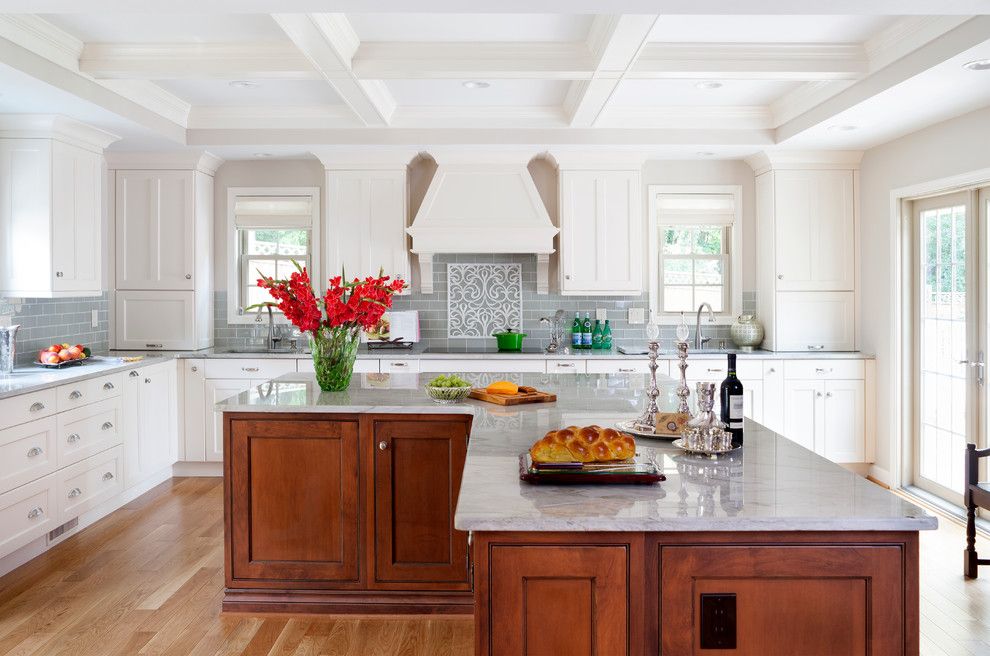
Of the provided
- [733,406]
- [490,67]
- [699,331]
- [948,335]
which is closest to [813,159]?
[699,331]

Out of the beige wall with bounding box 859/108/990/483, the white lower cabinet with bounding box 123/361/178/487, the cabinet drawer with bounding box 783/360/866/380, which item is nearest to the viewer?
the beige wall with bounding box 859/108/990/483

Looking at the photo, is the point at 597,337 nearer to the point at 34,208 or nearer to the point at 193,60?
the point at 193,60

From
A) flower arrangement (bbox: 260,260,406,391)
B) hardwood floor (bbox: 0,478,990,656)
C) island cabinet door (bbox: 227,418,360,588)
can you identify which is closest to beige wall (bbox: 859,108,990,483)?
hardwood floor (bbox: 0,478,990,656)

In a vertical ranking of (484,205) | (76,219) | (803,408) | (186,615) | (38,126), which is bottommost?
(186,615)

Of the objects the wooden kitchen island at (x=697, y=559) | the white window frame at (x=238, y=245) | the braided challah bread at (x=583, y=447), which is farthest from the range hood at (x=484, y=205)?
the braided challah bread at (x=583, y=447)

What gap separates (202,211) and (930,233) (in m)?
5.38

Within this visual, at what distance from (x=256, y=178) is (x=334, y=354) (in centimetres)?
345

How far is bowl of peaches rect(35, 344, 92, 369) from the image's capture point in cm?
495

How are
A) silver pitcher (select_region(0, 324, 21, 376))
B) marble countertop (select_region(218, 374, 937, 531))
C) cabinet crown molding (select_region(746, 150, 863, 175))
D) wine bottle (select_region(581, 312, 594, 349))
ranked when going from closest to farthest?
1. marble countertop (select_region(218, 374, 937, 531))
2. silver pitcher (select_region(0, 324, 21, 376))
3. cabinet crown molding (select_region(746, 150, 863, 175))
4. wine bottle (select_region(581, 312, 594, 349))

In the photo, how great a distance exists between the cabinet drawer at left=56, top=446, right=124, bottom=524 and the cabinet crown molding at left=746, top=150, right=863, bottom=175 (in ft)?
16.6

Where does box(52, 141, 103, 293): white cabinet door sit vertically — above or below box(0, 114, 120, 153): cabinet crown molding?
below

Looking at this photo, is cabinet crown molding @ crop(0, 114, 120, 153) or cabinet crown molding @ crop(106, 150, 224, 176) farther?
cabinet crown molding @ crop(106, 150, 224, 176)

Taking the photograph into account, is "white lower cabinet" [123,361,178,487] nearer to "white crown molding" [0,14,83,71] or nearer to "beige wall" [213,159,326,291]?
"beige wall" [213,159,326,291]

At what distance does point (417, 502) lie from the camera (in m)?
3.46
